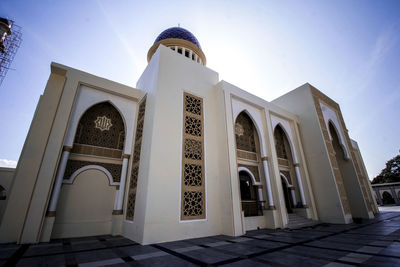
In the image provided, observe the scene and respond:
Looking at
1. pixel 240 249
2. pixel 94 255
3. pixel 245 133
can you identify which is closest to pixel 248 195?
pixel 245 133

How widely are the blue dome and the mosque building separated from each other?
3.55m

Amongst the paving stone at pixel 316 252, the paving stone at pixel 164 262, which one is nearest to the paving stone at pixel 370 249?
the paving stone at pixel 316 252

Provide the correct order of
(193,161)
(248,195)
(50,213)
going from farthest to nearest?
1. (248,195)
2. (193,161)
3. (50,213)

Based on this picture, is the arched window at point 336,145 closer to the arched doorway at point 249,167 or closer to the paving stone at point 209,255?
the arched doorway at point 249,167

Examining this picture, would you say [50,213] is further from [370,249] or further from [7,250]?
[370,249]

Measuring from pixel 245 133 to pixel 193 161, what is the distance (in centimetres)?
332

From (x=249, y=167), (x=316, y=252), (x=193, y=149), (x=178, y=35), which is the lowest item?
(x=316, y=252)

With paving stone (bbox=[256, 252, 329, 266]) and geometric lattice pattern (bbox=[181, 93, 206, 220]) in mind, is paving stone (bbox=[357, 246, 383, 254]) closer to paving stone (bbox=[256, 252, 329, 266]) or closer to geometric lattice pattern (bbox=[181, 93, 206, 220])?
paving stone (bbox=[256, 252, 329, 266])

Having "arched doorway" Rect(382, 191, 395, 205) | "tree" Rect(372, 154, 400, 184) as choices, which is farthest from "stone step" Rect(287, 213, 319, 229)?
"tree" Rect(372, 154, 400, 184)

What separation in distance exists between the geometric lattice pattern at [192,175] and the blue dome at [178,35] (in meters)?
6.81

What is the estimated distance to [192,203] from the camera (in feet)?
15.6

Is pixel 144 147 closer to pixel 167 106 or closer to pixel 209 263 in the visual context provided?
pixel 167 106

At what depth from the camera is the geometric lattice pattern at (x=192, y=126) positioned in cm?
539

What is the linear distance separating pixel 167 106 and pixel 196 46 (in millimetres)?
5188
